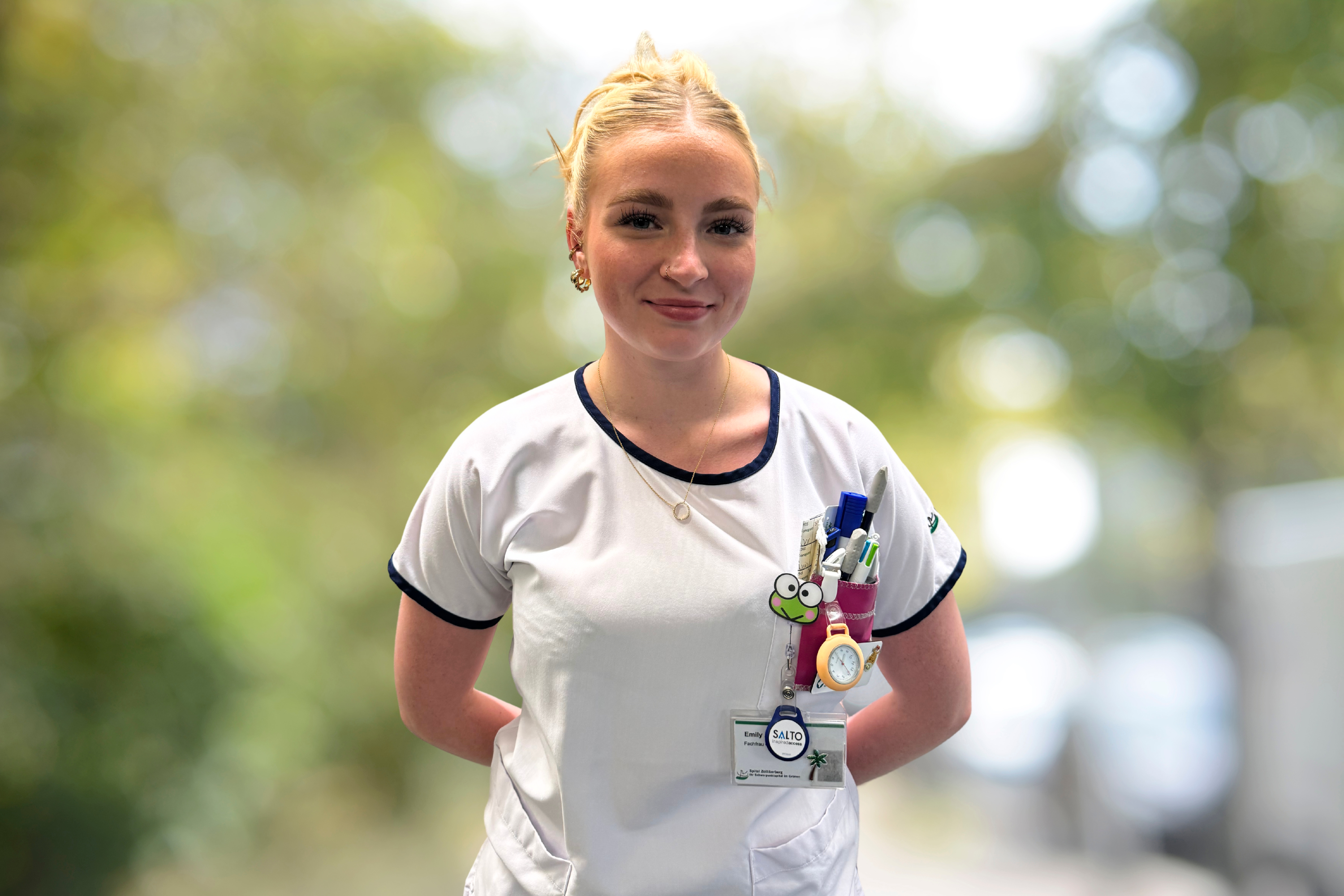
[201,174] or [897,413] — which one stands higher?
[201,174]

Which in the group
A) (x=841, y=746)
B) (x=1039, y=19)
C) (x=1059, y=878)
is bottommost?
(x=1059, y=878)

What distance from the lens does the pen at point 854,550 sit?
1.06m

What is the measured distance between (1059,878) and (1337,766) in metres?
1.24

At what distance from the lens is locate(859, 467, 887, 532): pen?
1.08 m

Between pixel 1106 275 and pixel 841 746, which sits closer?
pixel 841 746

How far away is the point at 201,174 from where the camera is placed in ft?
13.0

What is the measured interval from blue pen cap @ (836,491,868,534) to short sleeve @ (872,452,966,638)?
0.08 m

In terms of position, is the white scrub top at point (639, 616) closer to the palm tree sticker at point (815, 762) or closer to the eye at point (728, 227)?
the palm tree sticker at point (815, 762)

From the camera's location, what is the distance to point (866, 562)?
1073mm

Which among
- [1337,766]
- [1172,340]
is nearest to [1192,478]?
[1172,340]

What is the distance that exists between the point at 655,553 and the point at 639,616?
7 centimetres

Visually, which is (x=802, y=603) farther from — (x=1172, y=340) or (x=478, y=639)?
(x=1172, y=340)

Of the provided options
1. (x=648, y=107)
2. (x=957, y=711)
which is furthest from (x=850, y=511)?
(x=648, y=107)

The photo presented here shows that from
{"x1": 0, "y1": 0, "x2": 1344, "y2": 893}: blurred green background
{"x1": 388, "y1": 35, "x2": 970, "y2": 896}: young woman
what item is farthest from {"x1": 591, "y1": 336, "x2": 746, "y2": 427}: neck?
{"x1": 0, "y1": 0, "x2": 1344, "y2": 893}: blurred green background
